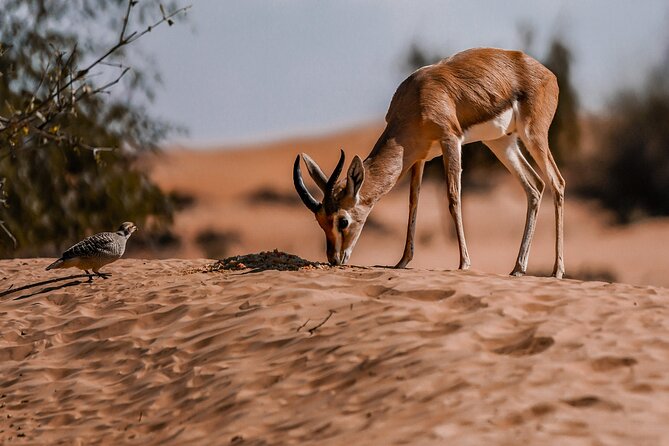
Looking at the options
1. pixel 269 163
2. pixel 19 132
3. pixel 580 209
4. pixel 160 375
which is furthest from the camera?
pixel 269 163

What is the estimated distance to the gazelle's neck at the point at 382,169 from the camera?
37.9 feet

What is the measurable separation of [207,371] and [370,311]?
149 centimetres

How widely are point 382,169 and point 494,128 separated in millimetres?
1578

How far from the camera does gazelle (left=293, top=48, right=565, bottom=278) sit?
36.7 feet

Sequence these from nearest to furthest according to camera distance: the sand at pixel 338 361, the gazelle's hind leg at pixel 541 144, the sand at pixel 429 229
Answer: the sand at pixel 338 361 < the gazelle's hind leg at pixel 541 144 < the sand at pixel 429 229

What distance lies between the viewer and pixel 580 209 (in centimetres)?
4372

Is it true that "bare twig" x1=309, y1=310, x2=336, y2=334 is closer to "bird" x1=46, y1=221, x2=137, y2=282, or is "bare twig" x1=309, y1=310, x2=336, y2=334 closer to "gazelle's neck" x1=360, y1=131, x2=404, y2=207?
"gazelle's neck" x1=360, y1=131, x2=404, y2=207

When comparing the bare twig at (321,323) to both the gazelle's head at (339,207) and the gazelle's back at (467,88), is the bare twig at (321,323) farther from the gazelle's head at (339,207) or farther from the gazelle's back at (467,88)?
the gazelle's back at (467,88)

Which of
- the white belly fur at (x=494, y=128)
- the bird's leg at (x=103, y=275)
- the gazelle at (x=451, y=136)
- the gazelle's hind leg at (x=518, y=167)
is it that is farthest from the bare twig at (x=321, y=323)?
the gazelle's hind leg at (x=518, y=167)

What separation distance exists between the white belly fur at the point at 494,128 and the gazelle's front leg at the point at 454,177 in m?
0.38

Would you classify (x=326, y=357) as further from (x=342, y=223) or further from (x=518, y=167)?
(x=518, y=167)

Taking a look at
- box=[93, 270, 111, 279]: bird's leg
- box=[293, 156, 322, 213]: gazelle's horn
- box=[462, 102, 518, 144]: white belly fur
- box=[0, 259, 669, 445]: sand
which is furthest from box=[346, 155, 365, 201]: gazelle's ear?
box=[93, 270, 111, 279]: bird's leg

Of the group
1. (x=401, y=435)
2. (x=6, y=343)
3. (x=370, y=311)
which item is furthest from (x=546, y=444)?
(x=6, y=343)

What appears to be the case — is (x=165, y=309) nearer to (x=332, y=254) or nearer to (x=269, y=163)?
(x=332, y=254)
